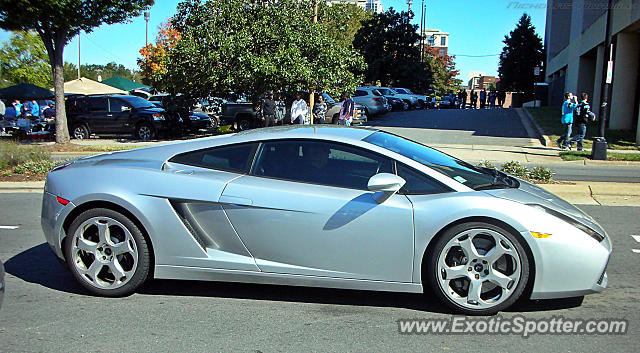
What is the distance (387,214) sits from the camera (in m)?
4.12

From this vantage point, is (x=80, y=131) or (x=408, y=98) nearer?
(x=80, y=131)

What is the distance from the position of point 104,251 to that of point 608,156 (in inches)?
580

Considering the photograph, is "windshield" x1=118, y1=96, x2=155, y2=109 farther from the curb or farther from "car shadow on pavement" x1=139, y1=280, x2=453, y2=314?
"car shadow on pavement" x1=139, y1=280, x2=453, y2=314

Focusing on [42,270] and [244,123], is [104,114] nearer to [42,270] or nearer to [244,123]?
[244,123]

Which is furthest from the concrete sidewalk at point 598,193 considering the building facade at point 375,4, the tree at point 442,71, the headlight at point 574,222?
the building facade at point 375,4

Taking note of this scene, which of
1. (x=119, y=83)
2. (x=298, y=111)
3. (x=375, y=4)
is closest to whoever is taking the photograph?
(x=298, y=111)

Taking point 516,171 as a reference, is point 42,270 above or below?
below

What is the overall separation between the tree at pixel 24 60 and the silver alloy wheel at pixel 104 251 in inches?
2571

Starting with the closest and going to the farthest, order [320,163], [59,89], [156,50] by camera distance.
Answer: [320,163] → [59,89] → [156,50]

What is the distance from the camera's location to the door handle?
4293mm

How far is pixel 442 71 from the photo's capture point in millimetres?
89000

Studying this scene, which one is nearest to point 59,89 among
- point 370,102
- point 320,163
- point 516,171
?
point 516,171

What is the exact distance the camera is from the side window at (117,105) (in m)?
22.2

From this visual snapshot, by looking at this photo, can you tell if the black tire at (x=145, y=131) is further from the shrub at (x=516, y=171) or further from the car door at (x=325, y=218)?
the car door at (x=325, y=218)
